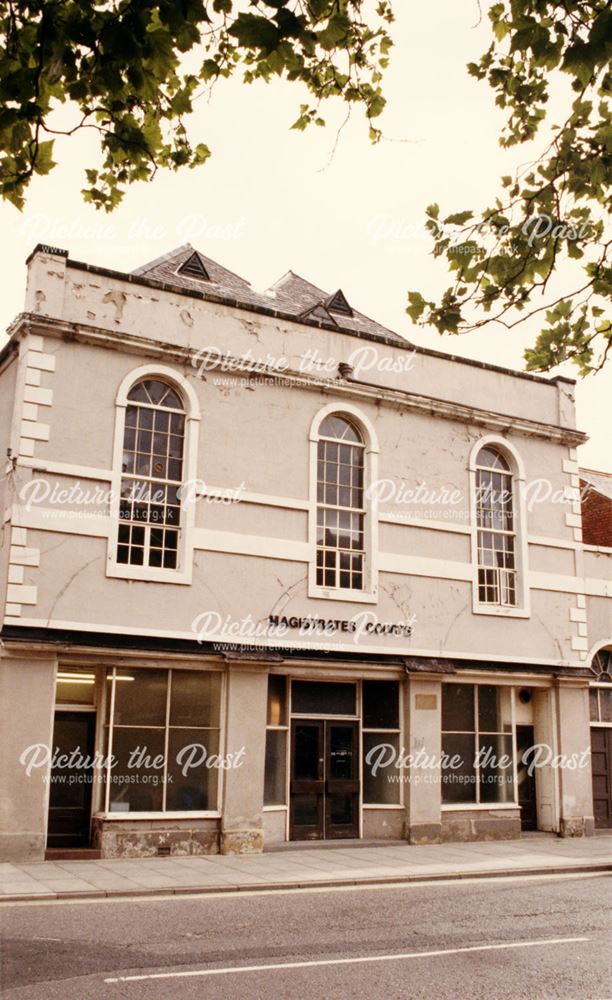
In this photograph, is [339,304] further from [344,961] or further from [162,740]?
[344,961]

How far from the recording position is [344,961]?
858 centimetres

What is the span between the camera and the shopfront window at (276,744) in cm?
1702

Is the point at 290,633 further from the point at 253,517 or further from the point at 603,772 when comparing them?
the point at 603,772

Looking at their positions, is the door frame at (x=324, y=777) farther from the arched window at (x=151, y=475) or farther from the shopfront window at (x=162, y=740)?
the arched window at (x=151, y=475)

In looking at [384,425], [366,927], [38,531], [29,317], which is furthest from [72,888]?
[384,425]

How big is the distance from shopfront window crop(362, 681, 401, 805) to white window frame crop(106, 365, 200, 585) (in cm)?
454

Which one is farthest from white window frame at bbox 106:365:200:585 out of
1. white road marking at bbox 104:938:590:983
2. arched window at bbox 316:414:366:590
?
white road marking at bbox 104:938:590:983

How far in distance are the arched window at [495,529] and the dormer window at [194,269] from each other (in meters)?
6.99

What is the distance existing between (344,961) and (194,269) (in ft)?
49.4

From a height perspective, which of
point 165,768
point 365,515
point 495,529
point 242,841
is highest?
point 495,529

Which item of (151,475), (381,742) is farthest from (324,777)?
(151,475)

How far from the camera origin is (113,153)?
21.7 feet

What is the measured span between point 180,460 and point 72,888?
741 centimetres

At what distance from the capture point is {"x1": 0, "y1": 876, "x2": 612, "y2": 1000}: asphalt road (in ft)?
25.1
